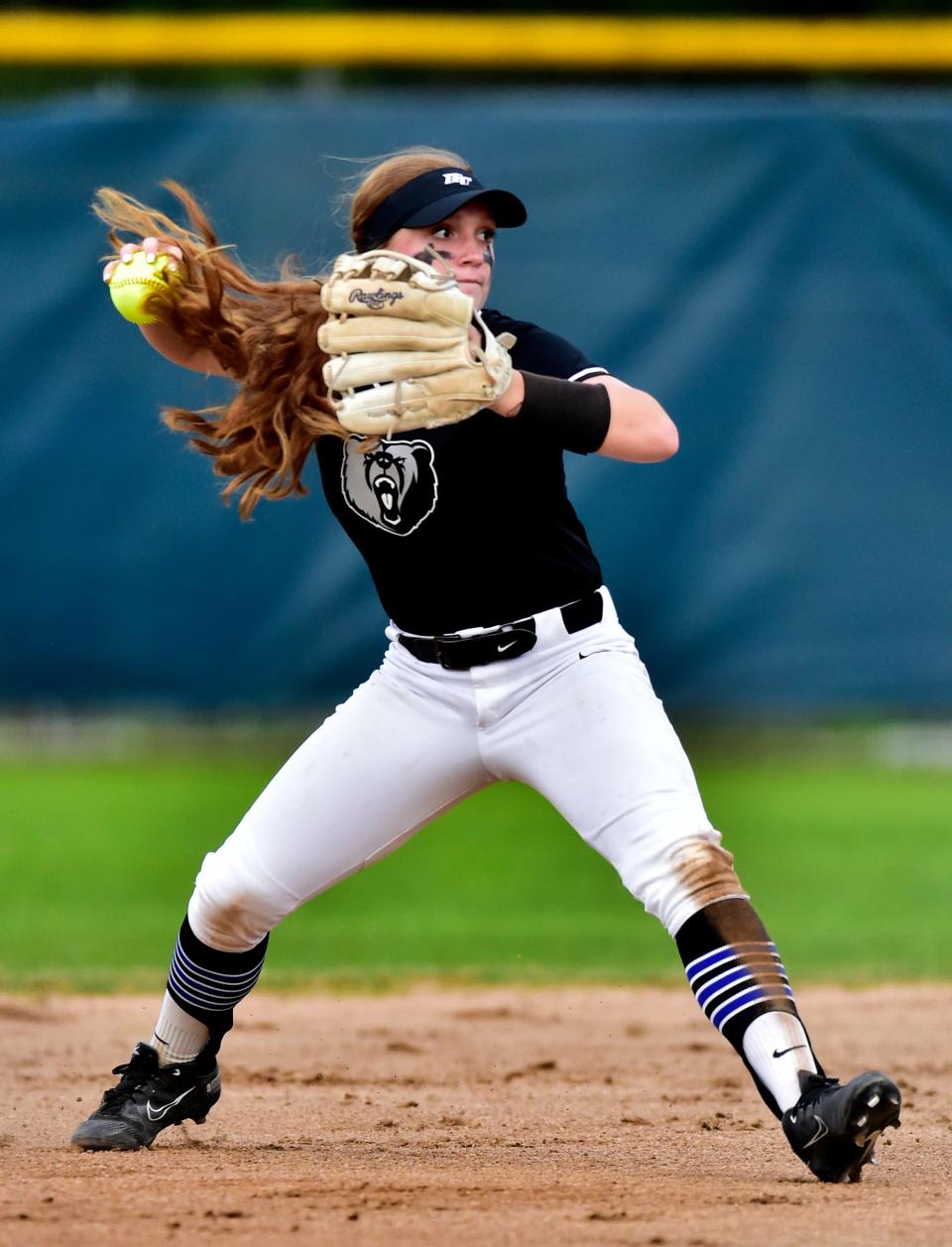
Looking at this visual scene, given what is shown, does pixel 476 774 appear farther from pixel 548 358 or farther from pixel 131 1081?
pixel 131 1081

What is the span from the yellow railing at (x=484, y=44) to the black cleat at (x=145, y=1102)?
197 inches

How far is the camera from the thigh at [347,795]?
9.48 feet

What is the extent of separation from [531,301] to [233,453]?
420 centimetres

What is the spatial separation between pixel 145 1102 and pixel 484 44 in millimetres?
5282

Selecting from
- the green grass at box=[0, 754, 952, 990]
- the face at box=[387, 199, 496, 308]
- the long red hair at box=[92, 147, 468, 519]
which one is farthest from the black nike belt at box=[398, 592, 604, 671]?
the green grass at box=[0, 754, 952, 990]

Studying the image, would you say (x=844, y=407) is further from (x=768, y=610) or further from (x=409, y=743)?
(x=409, y=743)

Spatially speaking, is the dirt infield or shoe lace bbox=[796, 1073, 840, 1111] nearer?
the dirt infield

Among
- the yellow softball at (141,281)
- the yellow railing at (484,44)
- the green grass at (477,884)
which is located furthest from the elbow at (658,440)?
the yellow railing at (484,44)

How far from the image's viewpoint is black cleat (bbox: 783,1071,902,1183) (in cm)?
252

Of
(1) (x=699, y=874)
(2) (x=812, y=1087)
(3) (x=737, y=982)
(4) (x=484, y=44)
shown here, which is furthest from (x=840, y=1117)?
(4) (x=484, y=44)

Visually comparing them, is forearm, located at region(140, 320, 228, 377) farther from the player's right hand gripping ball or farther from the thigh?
the thigh

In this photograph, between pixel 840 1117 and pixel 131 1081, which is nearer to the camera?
pixel 840 1117

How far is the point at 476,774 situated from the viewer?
2.92 meters

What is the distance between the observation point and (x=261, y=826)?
9.56ft
